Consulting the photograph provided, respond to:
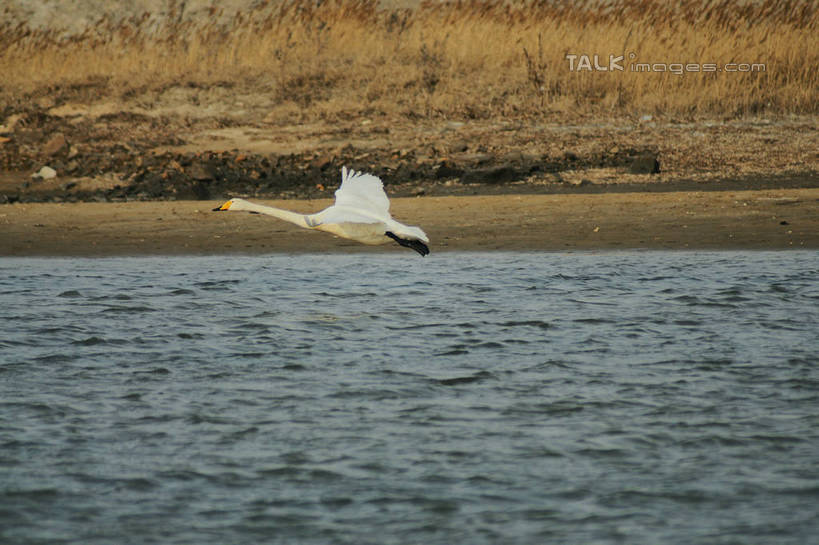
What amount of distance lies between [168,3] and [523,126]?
12.3m

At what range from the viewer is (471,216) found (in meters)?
13.5

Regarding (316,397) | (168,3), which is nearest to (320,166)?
(316,397)

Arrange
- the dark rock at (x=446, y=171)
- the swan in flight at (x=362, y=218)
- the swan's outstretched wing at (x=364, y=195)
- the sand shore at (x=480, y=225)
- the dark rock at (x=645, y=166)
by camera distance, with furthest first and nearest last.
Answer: the dark rock at (x=446, y=171)
the dark rock at (x=645, y=166)
the sand shore at (x=480, y=225)
the swan's outstretched wing at (x=364, y=195)
the swan in flight at (x=362, y=218)

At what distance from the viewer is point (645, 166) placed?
15289 mm

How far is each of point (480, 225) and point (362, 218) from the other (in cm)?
383

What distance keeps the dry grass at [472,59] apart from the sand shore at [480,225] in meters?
4.83

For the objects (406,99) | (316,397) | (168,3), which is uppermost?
(168,3)

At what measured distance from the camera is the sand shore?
40.8 ft

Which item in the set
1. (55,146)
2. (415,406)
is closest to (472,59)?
(55,146)

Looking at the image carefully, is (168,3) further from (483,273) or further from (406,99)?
(483,273)

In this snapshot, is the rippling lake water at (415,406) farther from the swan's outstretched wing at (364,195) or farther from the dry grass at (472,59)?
the dry grass at (472,59)

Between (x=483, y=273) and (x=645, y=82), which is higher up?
(x=645, y=82)

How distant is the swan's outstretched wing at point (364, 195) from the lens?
32.3ft

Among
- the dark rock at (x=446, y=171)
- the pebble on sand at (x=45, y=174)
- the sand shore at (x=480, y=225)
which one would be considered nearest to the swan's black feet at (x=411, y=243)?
the sand shore at (x=480, y=225)
